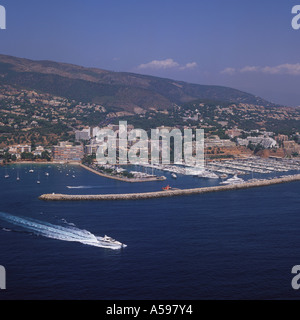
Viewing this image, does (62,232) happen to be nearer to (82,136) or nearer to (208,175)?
(208,175)

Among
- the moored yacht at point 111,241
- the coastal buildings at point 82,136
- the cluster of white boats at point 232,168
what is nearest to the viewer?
the moored yacht at point 111,241

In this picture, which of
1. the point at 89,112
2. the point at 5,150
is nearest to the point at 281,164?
the point at 5,150

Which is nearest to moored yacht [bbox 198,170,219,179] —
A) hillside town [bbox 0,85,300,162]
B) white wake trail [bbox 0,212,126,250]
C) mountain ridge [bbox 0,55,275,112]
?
hillside town [bbox 0,85,300,162]

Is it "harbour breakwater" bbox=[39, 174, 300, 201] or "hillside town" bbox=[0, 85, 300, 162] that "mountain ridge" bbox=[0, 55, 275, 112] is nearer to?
"hillside town" bbox=[0, 85, 300, 162]

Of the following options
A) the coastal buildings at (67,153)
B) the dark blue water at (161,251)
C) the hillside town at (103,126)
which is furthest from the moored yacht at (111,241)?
the coastal buildings at (67,153)

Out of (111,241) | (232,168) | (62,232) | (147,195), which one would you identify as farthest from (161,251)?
(232,168)

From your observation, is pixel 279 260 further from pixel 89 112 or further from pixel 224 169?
pixel 89 112

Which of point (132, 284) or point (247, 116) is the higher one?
point (247, 116)

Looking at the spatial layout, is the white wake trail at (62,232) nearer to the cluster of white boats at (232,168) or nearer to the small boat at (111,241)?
the small boat at (111,241)
